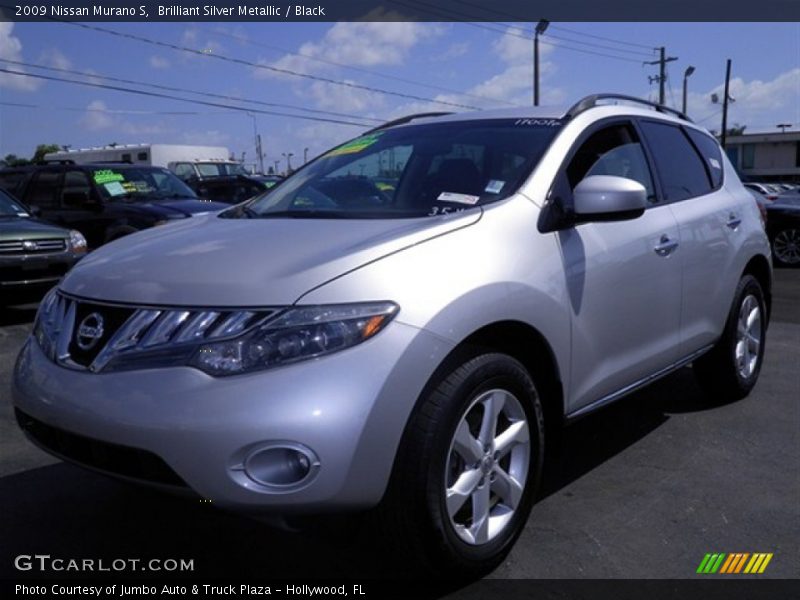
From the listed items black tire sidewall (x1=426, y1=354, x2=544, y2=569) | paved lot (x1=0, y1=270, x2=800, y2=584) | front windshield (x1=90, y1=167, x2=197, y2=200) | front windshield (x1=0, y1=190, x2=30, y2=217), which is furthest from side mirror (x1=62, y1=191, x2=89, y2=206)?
black tire sidewall (x1=426, y1=354, x2=544, y2=569)

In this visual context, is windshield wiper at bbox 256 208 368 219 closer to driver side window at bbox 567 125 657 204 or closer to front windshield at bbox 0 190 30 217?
driver side window at bbox 567 125 657 204

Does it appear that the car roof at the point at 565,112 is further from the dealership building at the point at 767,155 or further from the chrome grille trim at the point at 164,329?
the dealership building at the point at 767,155

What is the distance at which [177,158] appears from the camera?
27.5 metres

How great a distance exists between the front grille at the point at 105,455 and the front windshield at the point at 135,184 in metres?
8.37

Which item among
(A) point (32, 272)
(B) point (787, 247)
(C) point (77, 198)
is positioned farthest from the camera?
(B) point (787, 247)

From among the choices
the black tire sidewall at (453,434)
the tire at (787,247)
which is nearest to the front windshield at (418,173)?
the black tire sidewall at (453,434)

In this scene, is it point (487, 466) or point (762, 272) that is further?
point (762, 272)

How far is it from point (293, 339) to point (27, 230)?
7.00 m

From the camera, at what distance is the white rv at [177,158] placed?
2494 centimetres

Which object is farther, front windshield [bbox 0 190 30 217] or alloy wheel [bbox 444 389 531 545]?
front windshield [bbox 0 190 30 217]

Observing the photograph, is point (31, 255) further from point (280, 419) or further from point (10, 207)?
point (280, 419)

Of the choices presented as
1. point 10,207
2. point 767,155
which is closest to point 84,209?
point 10,207

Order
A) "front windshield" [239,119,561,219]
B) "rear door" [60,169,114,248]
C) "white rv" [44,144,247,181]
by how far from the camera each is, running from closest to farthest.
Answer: "front windshield" [239,119,561,219], "rear door" [60,169,114,248], "white rv" [44,144,247,181]

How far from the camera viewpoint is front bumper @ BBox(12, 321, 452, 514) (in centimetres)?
228
